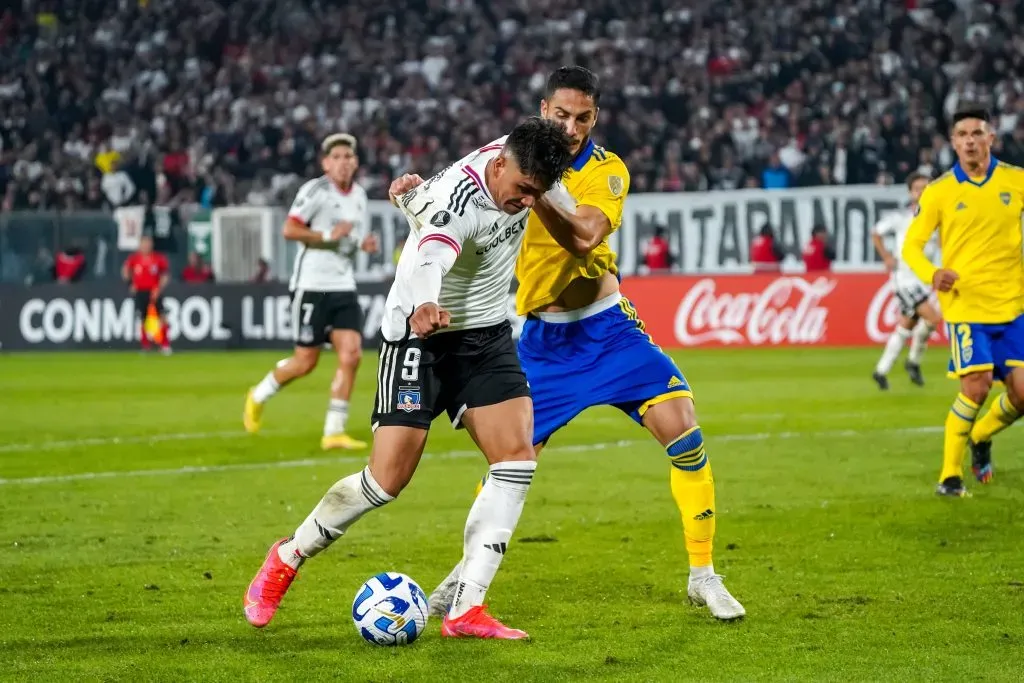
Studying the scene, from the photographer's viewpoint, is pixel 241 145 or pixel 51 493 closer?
pixel 51 493

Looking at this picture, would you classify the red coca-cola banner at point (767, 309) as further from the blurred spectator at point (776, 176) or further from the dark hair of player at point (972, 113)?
the dark hair of player at point (972, 113)

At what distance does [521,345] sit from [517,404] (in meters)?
1.03

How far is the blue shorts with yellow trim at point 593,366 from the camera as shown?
6328 mm

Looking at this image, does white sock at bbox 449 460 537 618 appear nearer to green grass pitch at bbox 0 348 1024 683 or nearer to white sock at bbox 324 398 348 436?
green grass pitch at bbox 0 348 1024 683

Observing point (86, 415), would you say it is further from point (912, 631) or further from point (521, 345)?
point (912, 631)

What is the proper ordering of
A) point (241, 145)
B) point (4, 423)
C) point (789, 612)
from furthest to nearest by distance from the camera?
point (241, 145) < point (4, 423) < point (789, 612)

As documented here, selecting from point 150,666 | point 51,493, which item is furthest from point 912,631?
point 51,493

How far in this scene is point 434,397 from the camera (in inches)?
224

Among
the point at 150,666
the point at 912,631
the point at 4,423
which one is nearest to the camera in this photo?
the point at 150,666

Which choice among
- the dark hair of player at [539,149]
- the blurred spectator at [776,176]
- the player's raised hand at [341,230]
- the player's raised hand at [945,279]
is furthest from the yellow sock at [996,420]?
the blurred spectator at [776,176]

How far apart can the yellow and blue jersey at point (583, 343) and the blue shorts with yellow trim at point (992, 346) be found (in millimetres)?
3149

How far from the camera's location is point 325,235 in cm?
1227

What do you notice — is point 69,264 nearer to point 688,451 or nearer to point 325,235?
point 325,235

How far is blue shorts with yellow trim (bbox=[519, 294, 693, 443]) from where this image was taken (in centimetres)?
633
